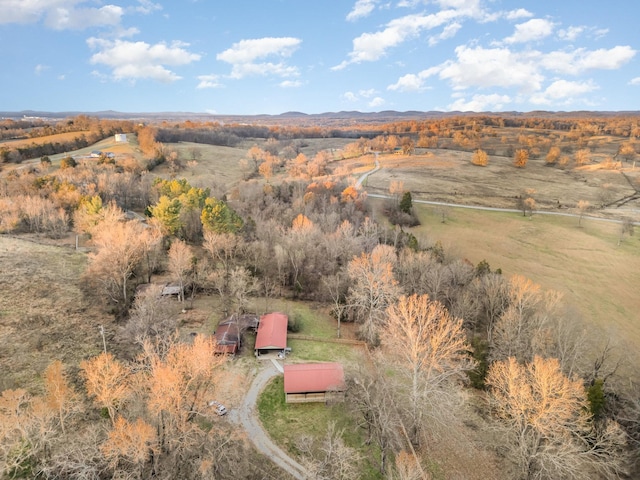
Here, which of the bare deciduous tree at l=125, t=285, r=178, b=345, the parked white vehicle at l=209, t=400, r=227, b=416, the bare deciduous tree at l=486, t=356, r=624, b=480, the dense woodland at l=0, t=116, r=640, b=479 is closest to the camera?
the dense woodland at l=0, t=116, r=640, b=479

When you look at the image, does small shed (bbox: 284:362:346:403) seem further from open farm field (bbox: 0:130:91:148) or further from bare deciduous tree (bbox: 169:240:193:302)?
open farm field (bbox: 0:130:91:148)

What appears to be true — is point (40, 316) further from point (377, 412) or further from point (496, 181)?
point (496, 181)

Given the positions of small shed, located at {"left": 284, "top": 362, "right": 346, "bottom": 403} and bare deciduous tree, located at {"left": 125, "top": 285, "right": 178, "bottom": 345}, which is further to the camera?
bare deciduous tree, located at {"left": 125, "top": 285, "right": 178, "bottom": 345}

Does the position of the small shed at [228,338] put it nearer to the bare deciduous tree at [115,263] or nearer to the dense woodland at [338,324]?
the dense woodland at [338,324]

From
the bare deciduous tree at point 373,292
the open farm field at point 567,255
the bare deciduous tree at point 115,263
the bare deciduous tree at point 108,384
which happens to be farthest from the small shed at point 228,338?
the open farm field at point 567,255

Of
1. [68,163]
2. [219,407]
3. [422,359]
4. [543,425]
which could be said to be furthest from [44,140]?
[543,425]

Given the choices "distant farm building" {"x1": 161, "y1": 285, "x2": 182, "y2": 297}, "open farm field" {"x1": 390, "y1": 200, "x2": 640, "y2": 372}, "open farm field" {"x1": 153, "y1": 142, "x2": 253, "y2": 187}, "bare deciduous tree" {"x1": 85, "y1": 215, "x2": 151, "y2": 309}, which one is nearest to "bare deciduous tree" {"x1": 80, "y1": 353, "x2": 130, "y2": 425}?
"bare deciduous tree" {"x1": 85, "y1": 215, "x2": 151, "y2": 309}

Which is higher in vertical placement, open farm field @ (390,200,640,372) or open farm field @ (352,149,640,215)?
open farm field @ (352,149,640,215)
